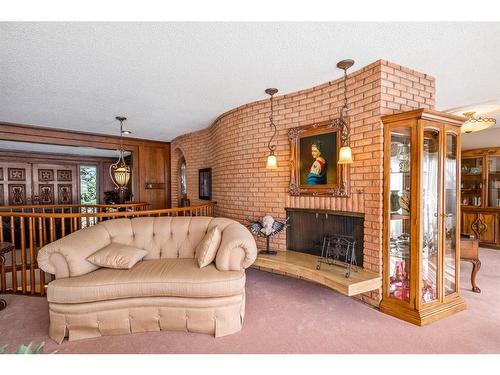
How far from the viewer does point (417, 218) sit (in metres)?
2.39

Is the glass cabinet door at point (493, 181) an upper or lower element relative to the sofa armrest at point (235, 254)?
upper

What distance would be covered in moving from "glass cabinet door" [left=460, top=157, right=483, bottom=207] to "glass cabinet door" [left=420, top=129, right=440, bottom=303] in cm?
403

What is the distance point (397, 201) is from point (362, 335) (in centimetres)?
127

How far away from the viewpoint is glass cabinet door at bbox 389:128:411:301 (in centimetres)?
250

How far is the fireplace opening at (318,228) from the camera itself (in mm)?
2816

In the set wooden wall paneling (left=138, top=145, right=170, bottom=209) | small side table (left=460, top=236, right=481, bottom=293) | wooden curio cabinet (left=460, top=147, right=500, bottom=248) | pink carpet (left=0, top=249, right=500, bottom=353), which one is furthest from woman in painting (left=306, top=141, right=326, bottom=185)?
wooden wall paneling (left=138, top=145, right=170, bottom=209)

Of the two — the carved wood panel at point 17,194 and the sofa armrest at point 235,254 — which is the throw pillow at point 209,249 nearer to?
the sofa armrest at point 235,254

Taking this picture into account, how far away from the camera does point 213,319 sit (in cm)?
221

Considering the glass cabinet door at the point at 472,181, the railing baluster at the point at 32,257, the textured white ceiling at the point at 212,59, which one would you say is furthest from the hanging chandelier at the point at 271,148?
the glass cabinet door at the point at 472,181

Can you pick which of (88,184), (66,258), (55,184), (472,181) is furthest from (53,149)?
(472,181)

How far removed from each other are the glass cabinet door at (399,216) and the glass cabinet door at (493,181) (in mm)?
4297

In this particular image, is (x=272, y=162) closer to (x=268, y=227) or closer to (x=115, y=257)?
(x=268, y=227)
